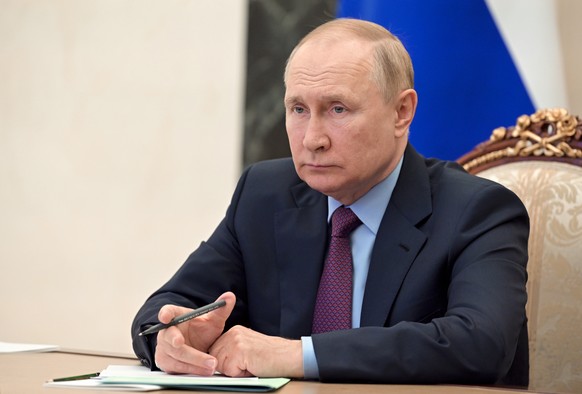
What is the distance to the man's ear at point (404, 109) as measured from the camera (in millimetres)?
2502

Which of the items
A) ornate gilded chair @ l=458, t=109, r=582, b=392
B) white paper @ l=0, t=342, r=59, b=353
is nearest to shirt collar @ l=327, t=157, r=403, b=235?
ornate gilded chair @ l=458, t=109, r=582, b=392

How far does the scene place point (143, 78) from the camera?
4781mm

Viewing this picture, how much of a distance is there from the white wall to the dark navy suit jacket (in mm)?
1898

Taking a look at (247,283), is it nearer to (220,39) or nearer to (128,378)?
(128,378)

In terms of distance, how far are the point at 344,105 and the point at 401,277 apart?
0.47 metres

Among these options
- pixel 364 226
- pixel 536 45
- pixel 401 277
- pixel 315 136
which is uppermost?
pixel 536 45

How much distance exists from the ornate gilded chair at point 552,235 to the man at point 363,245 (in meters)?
0.21

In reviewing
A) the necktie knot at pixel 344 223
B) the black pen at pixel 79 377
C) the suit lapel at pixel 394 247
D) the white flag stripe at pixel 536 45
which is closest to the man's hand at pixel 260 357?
the black pen at pixel 79 377

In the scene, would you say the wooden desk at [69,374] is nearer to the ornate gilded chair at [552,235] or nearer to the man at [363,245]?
the man at [363,245]

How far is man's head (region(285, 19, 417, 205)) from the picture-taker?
7.71 feet

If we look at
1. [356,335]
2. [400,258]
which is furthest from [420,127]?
[356,335]

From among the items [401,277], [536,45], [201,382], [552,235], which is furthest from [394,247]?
[536,45]

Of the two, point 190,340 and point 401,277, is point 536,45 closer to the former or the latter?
point 401,277

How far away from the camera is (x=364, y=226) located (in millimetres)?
2430
